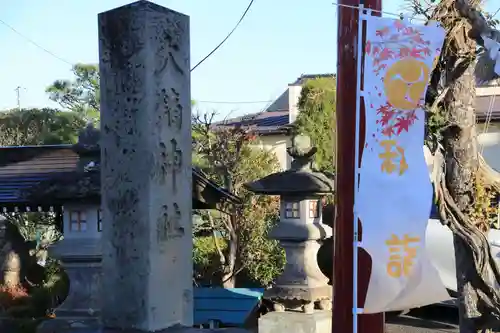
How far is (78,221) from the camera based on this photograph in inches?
270

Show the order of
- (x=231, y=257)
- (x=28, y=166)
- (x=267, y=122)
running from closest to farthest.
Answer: (x=28, y=166) < (x=231, y=257) < (x=267, y=122)

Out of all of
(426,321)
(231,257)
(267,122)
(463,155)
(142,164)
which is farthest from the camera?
(267,122)

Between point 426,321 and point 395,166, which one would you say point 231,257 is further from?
point 395,166

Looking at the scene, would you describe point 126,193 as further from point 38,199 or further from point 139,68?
point 38,199

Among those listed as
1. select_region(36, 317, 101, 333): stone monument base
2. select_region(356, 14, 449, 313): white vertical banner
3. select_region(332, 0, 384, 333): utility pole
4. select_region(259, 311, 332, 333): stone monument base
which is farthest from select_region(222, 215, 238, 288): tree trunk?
select_region(356, 14, 449, 313): white vertical banner

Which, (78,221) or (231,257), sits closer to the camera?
(78,221)

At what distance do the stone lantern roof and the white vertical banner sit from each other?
12.5 ft

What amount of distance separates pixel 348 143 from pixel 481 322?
137 inches

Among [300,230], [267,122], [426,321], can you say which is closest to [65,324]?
[300,230]

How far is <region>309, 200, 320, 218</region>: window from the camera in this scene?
761cm

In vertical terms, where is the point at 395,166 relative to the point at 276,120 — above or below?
below

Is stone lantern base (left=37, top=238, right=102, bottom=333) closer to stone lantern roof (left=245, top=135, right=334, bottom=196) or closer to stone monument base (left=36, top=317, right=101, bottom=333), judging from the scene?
stone monument base (left=36, top=317, right=101, bottom=333)

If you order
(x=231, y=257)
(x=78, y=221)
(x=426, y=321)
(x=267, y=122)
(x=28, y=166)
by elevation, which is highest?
(x=267, y=122)

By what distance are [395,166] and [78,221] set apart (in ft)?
14.1
